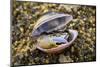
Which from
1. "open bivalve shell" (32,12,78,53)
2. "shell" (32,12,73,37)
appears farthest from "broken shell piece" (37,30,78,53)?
"shell" (32,12,73,37)

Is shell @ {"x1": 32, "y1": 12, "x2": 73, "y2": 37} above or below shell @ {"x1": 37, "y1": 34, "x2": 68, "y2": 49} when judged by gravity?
above

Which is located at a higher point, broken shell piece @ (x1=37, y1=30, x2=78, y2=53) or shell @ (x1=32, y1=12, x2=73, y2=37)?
shell @ (x1=32, y1=12, x2=73, y2=37)

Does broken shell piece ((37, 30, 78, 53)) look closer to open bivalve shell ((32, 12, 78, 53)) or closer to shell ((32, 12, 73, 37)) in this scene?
open bivalve shell ((32, 12, 78, 53))

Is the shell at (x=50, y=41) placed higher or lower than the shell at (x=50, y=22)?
lower

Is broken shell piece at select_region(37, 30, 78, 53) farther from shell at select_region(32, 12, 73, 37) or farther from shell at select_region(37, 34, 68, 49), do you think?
shell at select_region(32, 12, 73, 37)

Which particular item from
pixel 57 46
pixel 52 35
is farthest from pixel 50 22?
pixel 57 46

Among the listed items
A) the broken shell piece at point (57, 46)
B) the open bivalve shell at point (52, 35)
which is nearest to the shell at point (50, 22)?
the open bivalve shell at point (52, 35)

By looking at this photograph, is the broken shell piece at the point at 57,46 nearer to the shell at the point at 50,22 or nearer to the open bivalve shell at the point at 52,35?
the open bivalve shell at the point at 52,35

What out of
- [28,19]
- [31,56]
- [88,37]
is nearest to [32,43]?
[31,56]
